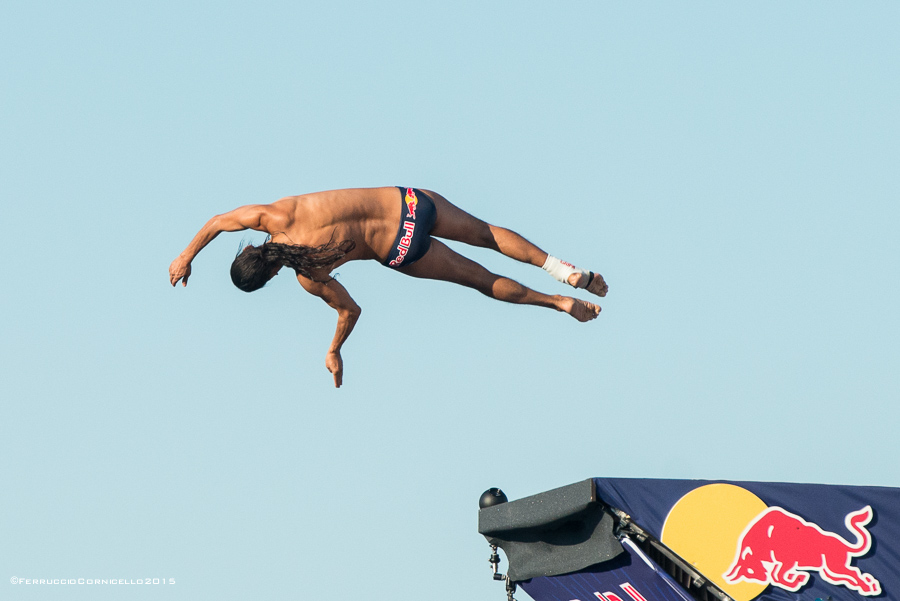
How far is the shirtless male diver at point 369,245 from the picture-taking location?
8.52 m

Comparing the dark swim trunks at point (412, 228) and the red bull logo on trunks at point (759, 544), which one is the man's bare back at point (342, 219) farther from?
the red bull logo on trunks at point (759, 544)

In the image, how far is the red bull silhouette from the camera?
25.0 feet

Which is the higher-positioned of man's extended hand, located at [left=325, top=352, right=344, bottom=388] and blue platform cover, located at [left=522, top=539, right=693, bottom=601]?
man's extended hand, located at [left=325, top=352, right=344, bottom=388]

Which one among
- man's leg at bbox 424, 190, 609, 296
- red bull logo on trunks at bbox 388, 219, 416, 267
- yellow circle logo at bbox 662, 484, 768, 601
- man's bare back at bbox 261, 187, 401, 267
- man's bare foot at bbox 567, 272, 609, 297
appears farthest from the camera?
man's leg at bbox 424, 190, 609, 296

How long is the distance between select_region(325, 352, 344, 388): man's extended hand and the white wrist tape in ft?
6.53

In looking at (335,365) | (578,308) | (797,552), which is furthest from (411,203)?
(797,552)

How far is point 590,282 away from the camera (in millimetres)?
9180

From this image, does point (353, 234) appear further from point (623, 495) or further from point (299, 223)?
point (623, 495)

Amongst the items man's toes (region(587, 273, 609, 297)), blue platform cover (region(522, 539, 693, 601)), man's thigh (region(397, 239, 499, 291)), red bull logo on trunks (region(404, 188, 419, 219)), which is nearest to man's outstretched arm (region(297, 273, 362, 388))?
man's thigh (region(397, 239, 499, 291))

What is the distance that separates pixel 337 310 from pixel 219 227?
4.63 ft

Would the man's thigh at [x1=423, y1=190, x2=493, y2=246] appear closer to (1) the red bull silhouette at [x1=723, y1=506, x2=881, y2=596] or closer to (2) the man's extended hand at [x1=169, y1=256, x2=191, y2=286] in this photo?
(2) the man's extended hand at [x1=169, y1=256, x2=191, y2=286]

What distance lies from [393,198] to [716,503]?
3.25 m

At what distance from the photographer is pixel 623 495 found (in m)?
7.61

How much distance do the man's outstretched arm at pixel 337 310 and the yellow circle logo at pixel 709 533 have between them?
10.7 ft
